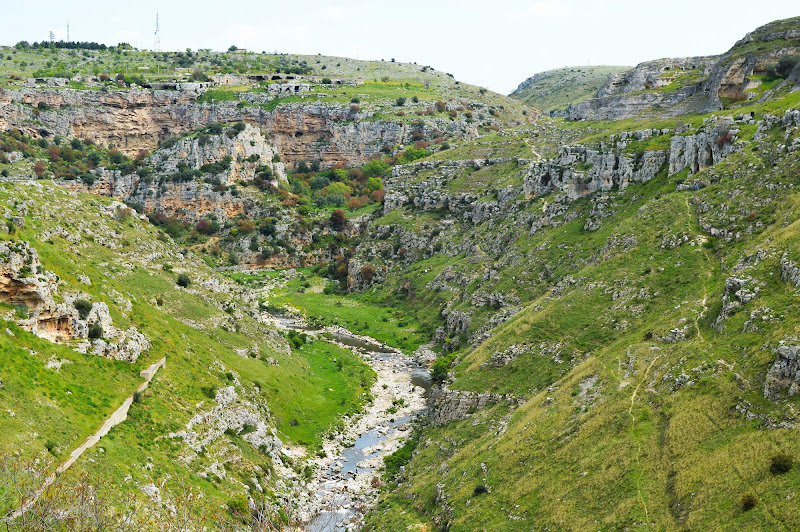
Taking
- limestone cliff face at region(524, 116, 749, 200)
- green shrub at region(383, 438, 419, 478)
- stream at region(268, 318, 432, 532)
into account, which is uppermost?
limestone cliff face at region(524, 116, 749, 200)

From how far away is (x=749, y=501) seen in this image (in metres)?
30.3

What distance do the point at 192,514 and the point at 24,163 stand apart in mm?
130804

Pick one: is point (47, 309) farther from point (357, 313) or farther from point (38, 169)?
point (38, 169)

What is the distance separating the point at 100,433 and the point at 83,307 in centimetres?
1113

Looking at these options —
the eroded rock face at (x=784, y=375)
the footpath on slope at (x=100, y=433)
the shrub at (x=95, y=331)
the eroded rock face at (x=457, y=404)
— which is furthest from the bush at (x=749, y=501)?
the shrub at (x=95, y=331)

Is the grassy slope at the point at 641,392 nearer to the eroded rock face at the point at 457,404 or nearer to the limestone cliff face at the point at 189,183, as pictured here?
the eroded rock face at the point at 457,404

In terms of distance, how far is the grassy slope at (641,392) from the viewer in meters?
33.9

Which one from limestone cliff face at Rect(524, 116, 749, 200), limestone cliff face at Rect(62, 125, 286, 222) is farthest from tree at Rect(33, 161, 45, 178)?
limestone cliff face at Rect(524, 116, 749, 200)

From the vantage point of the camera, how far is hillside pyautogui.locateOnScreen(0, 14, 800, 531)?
119 feet

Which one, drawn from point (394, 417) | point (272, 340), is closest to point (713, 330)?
point (394, 417)

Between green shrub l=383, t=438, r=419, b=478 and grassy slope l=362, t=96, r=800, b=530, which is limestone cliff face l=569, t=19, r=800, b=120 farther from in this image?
green shrub l=383, t=438, r=419, b=478

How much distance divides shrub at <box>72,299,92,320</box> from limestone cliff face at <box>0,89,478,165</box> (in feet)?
446

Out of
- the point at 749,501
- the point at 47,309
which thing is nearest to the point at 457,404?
the point at 749,501

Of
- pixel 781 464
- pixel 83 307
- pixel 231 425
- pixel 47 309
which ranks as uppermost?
pixel 47 309
